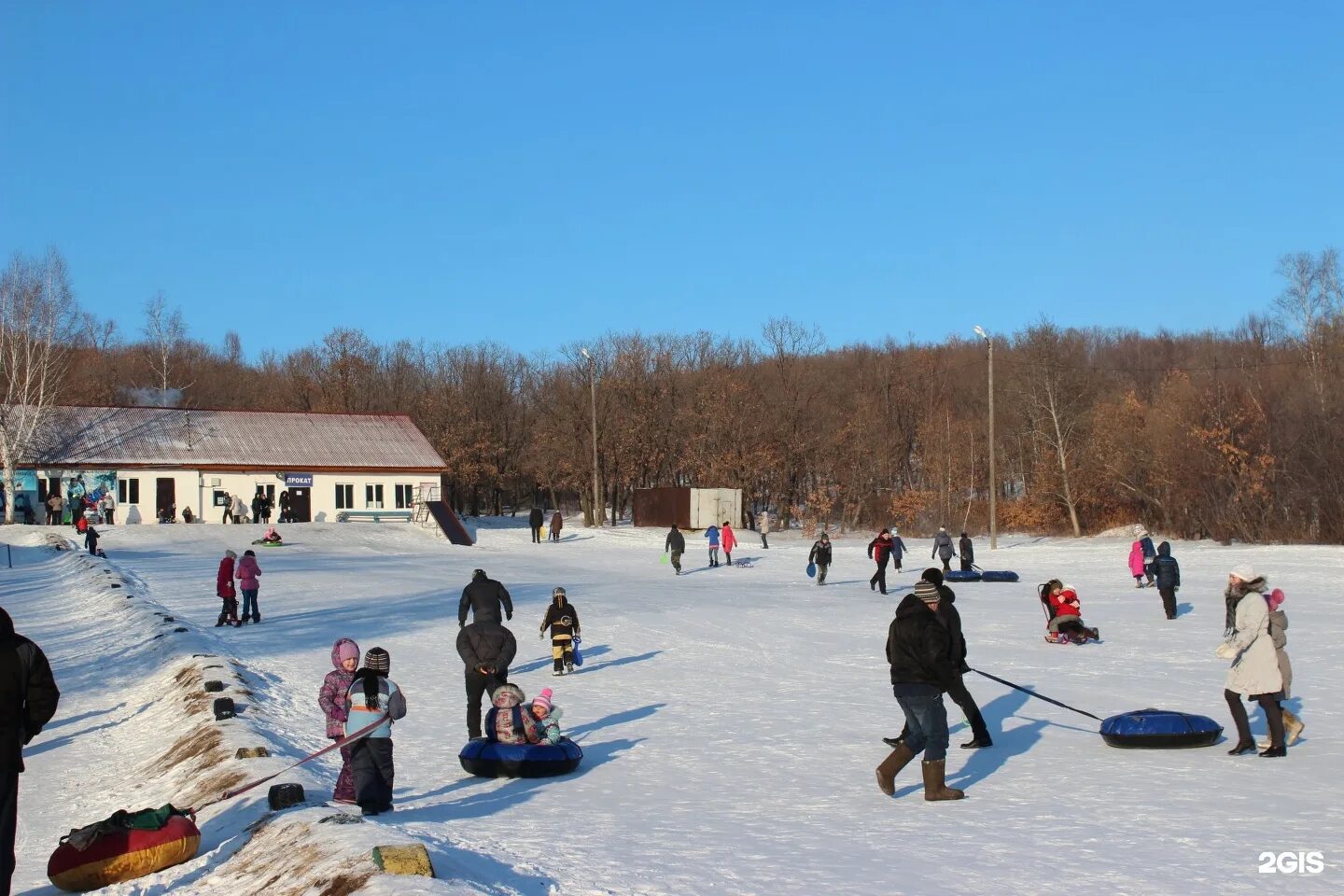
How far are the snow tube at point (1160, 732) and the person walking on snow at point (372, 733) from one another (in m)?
6.87

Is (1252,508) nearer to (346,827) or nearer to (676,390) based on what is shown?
(676,390)

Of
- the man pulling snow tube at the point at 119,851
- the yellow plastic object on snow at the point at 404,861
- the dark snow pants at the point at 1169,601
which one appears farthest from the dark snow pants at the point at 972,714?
the dark snow pants at the point at 1169,601

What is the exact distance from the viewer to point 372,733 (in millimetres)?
9414

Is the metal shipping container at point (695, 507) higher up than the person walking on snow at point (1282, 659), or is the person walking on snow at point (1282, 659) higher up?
the metal shipping container at point (695, 507)

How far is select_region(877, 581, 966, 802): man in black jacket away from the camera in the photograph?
388 inches

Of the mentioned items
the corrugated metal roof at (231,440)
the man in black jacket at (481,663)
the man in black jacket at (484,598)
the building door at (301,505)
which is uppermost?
the corrugated metal roof at (231,440)

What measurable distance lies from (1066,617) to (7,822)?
17.3m

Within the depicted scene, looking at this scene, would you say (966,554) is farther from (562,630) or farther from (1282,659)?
(1282,659)

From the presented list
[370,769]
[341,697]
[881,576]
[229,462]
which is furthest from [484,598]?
[229,462]

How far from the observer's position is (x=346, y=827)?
824 cm

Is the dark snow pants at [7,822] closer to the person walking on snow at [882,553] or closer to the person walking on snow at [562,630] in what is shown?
the person walking on snow at [562,630]

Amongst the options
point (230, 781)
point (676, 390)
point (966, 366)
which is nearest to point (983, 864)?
point (230, 781)

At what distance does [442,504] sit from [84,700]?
41.9 metres

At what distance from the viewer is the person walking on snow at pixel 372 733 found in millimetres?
9414
